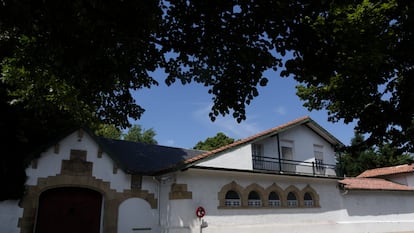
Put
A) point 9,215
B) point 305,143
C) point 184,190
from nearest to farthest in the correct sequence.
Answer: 1. point 9,215
2. point 184,190
3. point 305,143

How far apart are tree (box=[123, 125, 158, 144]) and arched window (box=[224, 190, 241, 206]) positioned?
32.7 metres

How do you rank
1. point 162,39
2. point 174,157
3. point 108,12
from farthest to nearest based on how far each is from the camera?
point 174,157 → point 162,39 → point 108,12

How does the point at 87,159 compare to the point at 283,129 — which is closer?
the point at 87,159

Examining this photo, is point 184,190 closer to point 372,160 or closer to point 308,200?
point 308,200

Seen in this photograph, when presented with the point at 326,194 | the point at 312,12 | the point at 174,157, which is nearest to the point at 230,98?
the point at 312,12

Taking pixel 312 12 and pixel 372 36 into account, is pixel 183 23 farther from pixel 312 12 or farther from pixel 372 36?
pixel 372 36

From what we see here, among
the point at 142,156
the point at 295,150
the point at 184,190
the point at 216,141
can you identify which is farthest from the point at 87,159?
the point at 216,141

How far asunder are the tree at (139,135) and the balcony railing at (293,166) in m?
30.6

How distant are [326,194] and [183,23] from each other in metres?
14.4

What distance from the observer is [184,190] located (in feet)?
42.9

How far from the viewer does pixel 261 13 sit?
20.4 ft

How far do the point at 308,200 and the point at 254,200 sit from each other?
12.0ft

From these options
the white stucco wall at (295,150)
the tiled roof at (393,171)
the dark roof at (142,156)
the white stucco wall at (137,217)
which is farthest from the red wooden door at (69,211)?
the tiled roof at (393,171)

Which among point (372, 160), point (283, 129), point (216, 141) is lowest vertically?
point (283, 129)
